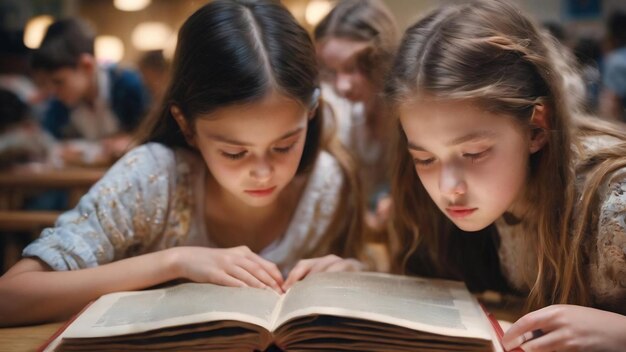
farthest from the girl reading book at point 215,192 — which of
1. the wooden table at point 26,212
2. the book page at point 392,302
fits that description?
the wooden table at point 26,212

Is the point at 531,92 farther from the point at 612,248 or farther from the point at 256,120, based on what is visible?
the point at 256,120

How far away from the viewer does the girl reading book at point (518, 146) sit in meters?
0.98

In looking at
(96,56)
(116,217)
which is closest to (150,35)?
(96,56)

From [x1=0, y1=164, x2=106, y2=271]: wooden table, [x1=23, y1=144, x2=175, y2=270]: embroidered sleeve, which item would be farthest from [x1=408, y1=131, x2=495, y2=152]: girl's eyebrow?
[x1=0, y1=164, x2=106, y2=271]: wooden table

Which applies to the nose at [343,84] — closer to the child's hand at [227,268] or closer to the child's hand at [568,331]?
the child's hand at [227,268]

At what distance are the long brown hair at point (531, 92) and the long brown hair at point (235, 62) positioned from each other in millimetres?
182

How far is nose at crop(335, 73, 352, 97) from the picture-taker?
1.79 meters

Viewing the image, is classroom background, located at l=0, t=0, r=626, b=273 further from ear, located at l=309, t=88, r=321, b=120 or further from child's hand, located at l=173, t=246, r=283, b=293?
child's hand, located at l=173, t=246, r=283, b=293

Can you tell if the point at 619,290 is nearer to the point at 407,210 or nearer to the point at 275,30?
the point at 407,210

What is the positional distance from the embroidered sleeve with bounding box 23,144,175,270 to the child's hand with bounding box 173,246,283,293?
0.15 meters

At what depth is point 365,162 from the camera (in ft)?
6.32

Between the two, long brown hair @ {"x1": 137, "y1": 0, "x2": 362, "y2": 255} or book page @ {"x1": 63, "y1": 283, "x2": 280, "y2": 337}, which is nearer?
book page @ {"x1": 63, "y1": 283, "x2": 280, "y2": 337}

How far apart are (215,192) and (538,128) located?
0.61 metres

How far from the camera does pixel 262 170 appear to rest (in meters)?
1.13
